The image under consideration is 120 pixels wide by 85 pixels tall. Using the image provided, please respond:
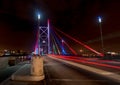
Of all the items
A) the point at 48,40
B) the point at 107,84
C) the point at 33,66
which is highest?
the point at 48,40

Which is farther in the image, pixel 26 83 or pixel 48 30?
A: pixel 48 30

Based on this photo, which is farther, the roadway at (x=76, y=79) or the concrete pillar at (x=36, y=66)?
the concrete pillar at (x=36, y=66)

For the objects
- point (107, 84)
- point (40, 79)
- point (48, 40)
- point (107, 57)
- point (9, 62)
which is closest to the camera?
point (107, 84)

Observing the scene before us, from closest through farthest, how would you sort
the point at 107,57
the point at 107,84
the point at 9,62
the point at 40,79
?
1. the point at 107,84
2. the point at 40,79
3. the point at 9,62
4. the point at 107,57

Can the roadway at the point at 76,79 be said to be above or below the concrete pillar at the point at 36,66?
below

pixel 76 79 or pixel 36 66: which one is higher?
pixel 36 66

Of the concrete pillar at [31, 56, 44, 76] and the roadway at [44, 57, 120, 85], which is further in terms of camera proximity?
the concrete pillar at [31, 56, 44, 76]

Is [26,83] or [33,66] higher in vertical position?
[33,66]

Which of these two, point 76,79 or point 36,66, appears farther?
point 76,79

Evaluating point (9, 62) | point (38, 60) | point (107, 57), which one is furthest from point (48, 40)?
point (38, 60)

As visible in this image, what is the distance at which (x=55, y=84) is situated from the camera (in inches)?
429

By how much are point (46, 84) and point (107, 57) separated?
32.1 metres

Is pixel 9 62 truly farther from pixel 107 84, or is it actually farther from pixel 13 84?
pixel 107 84

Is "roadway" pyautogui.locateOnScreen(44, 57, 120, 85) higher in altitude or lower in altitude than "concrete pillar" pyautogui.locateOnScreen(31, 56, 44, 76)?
lower
